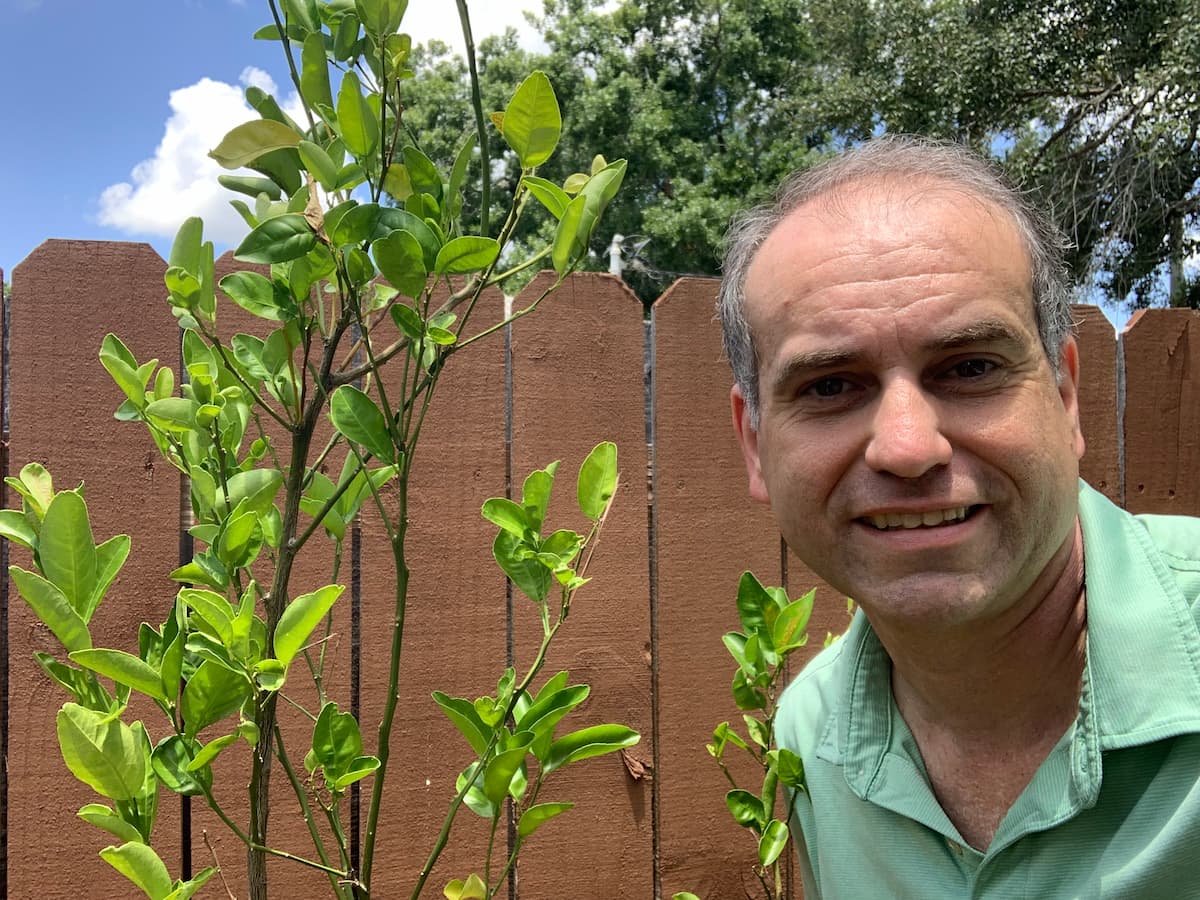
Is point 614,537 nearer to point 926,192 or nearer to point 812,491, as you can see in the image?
point 812,491

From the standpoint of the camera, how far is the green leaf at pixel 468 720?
901 mm

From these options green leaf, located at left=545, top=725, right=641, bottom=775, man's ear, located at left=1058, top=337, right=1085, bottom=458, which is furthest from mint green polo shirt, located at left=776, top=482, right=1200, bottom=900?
green leaf, located at left=545, top=725, right=641, bottom=775

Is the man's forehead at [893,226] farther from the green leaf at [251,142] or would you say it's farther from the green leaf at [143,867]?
the green leaf at [143,867]

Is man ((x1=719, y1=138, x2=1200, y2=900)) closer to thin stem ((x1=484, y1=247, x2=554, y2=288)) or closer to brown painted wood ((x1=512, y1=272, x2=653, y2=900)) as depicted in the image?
thin stem ((x1=484, y1=247, x2=554, y2=288))

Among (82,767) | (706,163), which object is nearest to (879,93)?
(706,163)

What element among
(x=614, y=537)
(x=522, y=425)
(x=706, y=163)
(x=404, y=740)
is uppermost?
(x=706, y=163)

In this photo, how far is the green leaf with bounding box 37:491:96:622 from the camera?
77 centimetres

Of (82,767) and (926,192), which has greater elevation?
(926,192)

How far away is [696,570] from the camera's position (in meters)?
2.00

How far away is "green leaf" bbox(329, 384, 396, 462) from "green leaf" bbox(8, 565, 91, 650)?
28 centimetres

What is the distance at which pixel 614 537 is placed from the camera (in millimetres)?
1945

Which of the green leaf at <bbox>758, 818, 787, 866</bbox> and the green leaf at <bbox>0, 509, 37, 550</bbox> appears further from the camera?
the green leaf at <bbox>758, 818, 787, 866</bbox>

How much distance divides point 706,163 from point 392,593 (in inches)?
557

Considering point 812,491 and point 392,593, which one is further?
point 392,593
